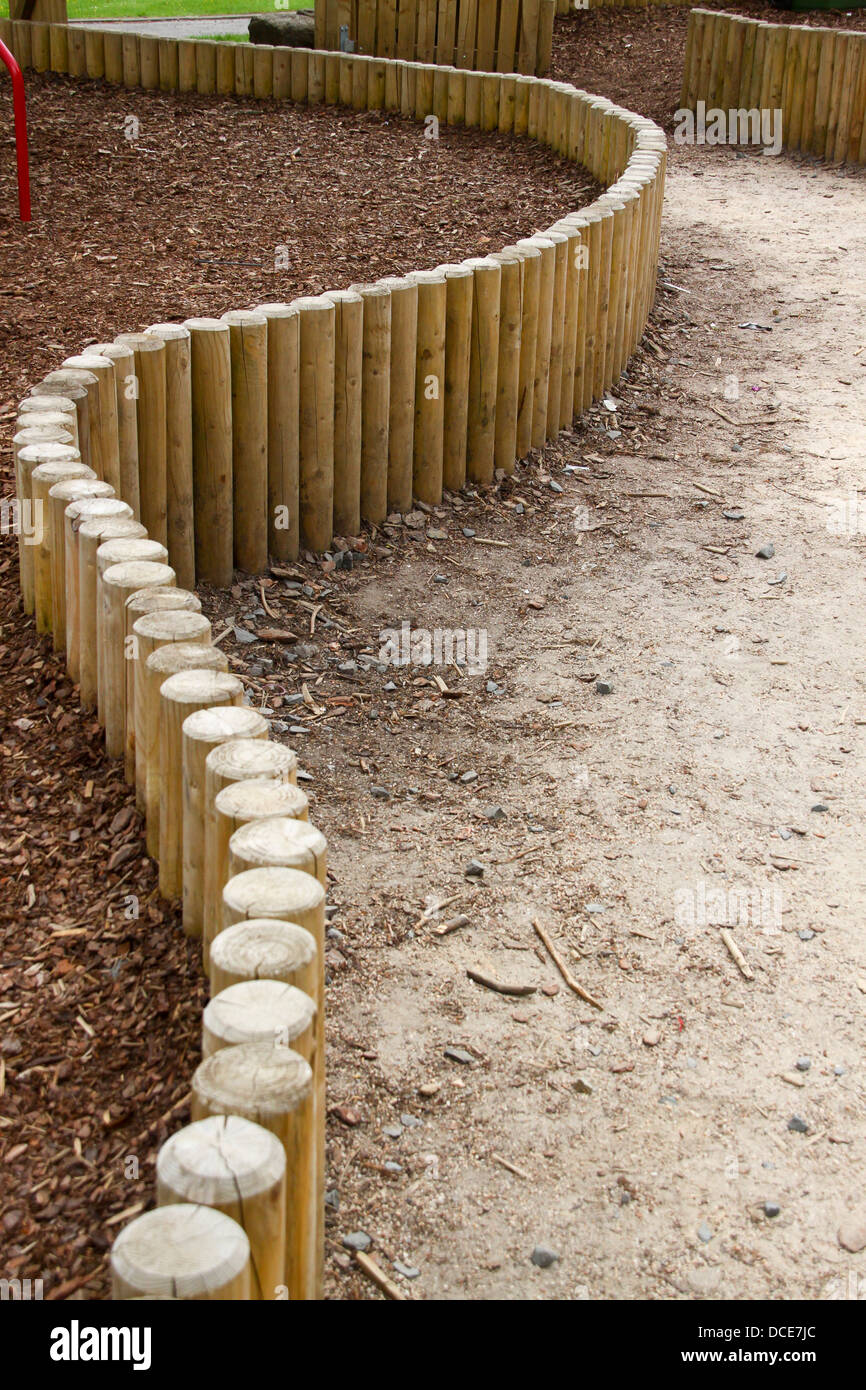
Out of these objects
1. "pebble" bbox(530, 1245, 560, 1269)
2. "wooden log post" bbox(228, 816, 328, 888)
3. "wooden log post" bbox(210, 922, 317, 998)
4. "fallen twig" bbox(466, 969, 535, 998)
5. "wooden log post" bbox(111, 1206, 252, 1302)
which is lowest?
"pebble" bbox(530, 1245, 560, 1269)

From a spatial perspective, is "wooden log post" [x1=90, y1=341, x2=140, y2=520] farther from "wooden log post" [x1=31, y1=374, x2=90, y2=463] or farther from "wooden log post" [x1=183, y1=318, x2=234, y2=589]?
"wooden log post" [x1=183, y1=318, x2=234, y2=589]

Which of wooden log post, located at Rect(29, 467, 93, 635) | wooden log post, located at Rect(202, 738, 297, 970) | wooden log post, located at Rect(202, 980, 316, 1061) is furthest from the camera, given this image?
wooden log post, located at Rect(29, 467, 93, 635)

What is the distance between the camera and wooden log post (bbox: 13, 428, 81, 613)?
445 cm

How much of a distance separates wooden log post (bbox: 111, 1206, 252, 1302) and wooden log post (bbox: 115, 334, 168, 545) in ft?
11.7

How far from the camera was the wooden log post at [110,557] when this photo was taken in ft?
12.7

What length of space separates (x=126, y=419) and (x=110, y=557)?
4.89 feet

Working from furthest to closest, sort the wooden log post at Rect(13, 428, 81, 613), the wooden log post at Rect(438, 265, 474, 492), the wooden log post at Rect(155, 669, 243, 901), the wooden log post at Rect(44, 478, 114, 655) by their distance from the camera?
the wooden log post at Rect(438, 265, 474, 492) → the wooden log post at Rect(13, 428, 81, 613) → the wooden log post at Rect(44, 478, 114, 655) → the wooden log post at Rect(155, 669, 243, 901)

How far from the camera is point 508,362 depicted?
6.75 m

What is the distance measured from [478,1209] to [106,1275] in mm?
925

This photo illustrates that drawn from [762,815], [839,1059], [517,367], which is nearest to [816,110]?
[517,367]

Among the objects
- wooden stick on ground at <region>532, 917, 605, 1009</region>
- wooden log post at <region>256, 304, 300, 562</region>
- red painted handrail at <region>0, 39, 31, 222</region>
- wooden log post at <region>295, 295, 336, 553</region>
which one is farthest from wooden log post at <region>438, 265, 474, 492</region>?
wooden stick on ground at <region>532, 917, 605, 1009</region>

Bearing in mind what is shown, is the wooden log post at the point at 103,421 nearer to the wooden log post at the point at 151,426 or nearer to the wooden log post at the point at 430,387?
the wooden log post at the point at 151,426

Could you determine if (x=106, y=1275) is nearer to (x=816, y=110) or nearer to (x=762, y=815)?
(x=762, y=815)

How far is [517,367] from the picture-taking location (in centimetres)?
679
